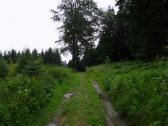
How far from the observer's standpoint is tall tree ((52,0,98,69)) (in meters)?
55.8

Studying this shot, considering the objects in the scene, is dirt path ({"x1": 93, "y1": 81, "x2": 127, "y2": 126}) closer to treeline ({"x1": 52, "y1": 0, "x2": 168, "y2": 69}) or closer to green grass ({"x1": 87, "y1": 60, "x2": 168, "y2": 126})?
green grass ({"x1": 87, "y1": 60, "x2": 168, "y2": 126})

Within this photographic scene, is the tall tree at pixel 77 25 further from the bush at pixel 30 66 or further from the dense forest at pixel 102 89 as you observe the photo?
the bush at pixel 30 66

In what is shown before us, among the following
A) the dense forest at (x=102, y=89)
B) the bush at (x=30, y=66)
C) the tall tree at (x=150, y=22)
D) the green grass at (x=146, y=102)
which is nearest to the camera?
the green grass at (x=146, y=102)

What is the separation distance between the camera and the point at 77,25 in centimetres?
5562

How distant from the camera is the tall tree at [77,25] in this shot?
55.8 m

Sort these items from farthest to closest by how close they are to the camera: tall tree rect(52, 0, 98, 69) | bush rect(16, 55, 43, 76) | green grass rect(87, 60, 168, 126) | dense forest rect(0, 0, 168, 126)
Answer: tall tree rect(52, 0, 98, 69), bush rect(16, 55, 43, 76), dense forest rect(0, 0, 168, 126), green grass rect(87, 60, 168, 126)

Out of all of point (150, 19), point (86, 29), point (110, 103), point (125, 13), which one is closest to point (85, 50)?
point (86, 29)

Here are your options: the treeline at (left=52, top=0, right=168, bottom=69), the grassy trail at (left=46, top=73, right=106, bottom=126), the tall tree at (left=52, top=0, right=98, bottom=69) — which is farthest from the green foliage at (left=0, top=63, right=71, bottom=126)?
the tall tree at (left=52, top=0, right=98, bottom=69)

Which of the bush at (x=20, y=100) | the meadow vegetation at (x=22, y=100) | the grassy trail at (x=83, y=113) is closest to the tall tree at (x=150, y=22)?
the meadow vegetation at (x=22, y=100)

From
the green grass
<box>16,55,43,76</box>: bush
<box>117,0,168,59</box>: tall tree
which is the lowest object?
the green grass

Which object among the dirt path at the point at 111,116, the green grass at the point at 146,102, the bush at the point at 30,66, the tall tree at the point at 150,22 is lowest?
the dirt path at the point at 111,116

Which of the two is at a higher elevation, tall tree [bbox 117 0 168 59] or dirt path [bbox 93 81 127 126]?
tall tree [bbox 117 0 168 59]

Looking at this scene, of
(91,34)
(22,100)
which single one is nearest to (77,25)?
(91,34)

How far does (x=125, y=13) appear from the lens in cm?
3444
